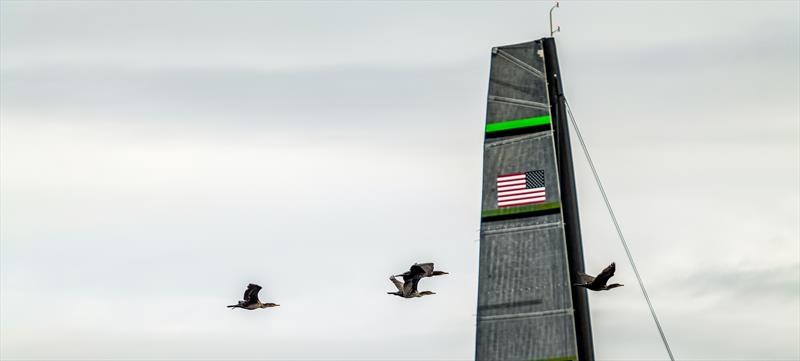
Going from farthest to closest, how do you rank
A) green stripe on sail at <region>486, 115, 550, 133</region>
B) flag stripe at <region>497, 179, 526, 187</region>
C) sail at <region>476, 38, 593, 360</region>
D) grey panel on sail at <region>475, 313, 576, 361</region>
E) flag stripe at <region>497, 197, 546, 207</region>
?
1. green stripe on sail at <region>486, 115, 550, 133</region>
2. flag stripe at <region>497, 179, 526, 187</region>
3. flag stripe at <region>497, 197, 546, 207</region>
4. sail at <region>476, 38, 593, 360</region>
5. grey panel on sail at <region>475, 313, 576, 361</region>

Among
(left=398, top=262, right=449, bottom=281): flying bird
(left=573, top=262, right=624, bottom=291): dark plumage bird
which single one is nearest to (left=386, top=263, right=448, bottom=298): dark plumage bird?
(left=398, top=262, right=449, bottom=281): flying bird

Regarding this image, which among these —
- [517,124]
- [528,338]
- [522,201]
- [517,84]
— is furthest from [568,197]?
[528,338]

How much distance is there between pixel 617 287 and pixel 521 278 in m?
9.66

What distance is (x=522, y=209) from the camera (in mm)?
64812

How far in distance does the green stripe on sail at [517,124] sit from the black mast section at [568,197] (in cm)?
55

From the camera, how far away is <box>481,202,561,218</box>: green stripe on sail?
64.7 m

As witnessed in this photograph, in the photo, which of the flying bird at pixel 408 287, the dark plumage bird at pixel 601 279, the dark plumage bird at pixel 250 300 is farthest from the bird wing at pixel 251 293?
the dark plumage bird at pixel 601 279

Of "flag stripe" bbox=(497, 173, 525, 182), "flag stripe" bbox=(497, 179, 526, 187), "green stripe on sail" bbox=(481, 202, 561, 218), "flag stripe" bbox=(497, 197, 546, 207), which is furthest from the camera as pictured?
"flag stripe" bbox=(497, 173, 525, 182)

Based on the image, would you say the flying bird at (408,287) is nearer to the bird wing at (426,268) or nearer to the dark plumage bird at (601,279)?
the bird wing at (426,268)

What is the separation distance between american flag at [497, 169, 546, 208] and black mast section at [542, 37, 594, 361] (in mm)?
946

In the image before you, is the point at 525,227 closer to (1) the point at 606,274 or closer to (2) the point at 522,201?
(2) the point at 522,201

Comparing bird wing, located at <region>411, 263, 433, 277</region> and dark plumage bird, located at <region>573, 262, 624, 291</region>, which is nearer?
dark plumage bird, located at <region>573, 262, 624, 291</region>

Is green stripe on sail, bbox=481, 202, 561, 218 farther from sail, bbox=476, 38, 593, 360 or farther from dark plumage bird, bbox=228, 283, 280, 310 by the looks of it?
dark plumage bird, bbox=228, 283, 280, 310

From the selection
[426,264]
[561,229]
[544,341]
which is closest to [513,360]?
[544,341]
